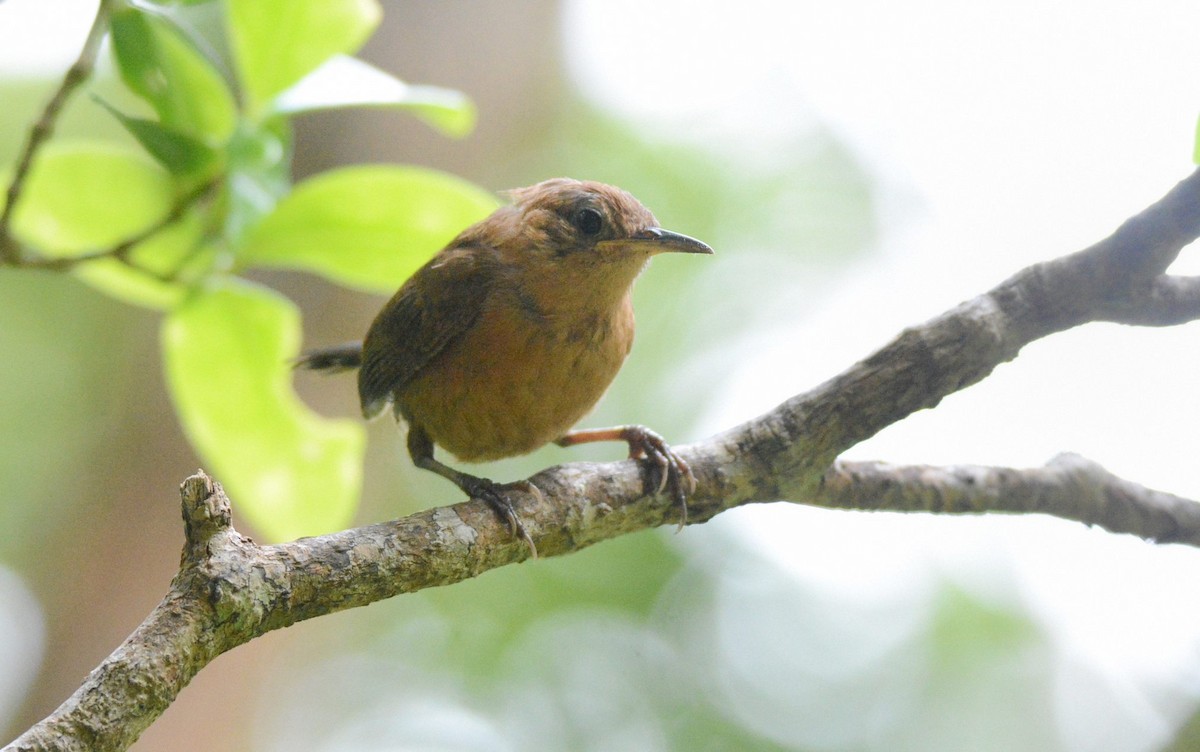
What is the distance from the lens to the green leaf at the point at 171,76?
8.07ft

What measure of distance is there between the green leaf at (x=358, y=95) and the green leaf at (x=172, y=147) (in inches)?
9.9

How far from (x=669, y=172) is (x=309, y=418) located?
16.4 ft

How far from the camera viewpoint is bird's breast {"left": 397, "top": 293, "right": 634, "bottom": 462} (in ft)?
10.6

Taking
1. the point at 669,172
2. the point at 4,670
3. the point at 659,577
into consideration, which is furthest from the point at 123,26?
the point at 659,577

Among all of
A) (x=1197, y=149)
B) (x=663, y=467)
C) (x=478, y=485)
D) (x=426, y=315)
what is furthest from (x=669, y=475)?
(x=1197, y=149)

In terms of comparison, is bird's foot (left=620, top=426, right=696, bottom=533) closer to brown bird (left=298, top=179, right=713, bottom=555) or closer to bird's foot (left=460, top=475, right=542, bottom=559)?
brown bird (left=298, top=179, right=713, bottom=555)

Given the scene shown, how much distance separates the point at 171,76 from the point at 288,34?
1.17ft

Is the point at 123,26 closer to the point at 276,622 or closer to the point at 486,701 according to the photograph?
the point at 276,622

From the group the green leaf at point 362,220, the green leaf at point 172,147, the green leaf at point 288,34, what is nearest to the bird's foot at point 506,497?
the green leaf at point 362,220

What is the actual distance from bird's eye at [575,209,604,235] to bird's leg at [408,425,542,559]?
934 mm

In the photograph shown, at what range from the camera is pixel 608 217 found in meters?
3.35

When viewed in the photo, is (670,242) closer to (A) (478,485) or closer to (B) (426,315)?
(B) (426,315)

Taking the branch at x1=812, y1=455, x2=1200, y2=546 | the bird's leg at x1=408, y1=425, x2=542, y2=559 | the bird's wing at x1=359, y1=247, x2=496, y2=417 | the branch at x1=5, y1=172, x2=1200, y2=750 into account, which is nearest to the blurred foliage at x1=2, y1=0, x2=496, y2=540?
the bird's wing at x1=359, y1=247, x2=496, y2=417

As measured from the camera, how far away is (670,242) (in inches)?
130
